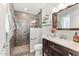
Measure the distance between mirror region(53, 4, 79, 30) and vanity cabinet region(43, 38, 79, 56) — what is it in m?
0.23

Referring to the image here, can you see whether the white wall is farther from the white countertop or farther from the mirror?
the mirror

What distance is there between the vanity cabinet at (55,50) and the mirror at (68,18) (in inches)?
9.0

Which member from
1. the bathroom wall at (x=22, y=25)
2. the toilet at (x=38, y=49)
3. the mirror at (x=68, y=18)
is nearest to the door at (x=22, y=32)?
the bathroom wall at (x=22, y=25)

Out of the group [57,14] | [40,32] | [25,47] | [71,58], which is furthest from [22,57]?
[57,14]

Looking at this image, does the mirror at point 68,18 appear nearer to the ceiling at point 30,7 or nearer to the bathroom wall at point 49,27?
the bathroom wall at point 49,27

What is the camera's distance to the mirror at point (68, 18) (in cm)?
113

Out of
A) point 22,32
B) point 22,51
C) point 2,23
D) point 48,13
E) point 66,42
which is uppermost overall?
point 48,13

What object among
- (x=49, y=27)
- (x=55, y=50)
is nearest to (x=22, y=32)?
(x=49, y=27)

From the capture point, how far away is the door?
114 centimetres

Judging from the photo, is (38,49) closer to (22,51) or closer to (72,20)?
(22,51)

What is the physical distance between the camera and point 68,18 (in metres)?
1.19

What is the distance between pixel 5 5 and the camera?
45.1 inches

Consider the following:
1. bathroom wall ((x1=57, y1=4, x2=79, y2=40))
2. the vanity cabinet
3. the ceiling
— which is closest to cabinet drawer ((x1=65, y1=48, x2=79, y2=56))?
the vanity cabinet

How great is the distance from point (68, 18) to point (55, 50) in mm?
399
